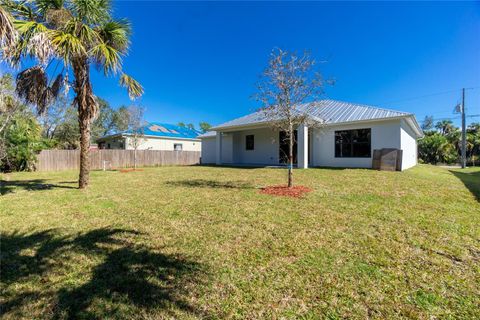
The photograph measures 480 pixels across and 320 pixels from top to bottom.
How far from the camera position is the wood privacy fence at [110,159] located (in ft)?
55.1

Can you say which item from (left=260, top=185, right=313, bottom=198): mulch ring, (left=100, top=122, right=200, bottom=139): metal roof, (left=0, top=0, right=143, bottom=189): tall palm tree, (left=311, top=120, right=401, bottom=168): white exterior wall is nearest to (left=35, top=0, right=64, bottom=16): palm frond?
(left=0, top=0, right=143, bottom=189): tall palm tree

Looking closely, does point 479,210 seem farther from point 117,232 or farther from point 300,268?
point 117,232

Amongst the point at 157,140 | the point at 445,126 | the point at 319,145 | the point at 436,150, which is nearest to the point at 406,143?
the point at 319,145

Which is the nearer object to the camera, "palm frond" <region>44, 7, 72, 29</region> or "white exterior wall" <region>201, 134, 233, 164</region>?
"palm frond" <region>44, 7, 72, 29</region>

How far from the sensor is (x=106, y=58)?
769 centimetres

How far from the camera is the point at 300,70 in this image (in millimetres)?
7531

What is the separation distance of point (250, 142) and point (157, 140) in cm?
1214

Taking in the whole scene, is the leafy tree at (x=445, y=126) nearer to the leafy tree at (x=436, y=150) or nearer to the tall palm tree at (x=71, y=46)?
the leafy tree at (x=436, y=150)

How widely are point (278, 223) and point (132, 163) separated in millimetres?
19770

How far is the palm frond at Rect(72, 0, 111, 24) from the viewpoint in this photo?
745 centimetres

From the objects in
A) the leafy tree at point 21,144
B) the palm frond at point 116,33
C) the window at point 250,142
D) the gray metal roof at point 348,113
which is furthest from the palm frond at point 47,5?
the window at point 250,142

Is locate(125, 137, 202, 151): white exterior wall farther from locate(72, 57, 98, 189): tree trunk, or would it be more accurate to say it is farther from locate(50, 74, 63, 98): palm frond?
locate(72, 57, 98, 189): tree trunk

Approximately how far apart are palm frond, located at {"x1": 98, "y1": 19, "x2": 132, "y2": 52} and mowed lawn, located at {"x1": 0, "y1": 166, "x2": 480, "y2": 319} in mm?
6031

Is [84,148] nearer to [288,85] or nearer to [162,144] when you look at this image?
[288,85]
